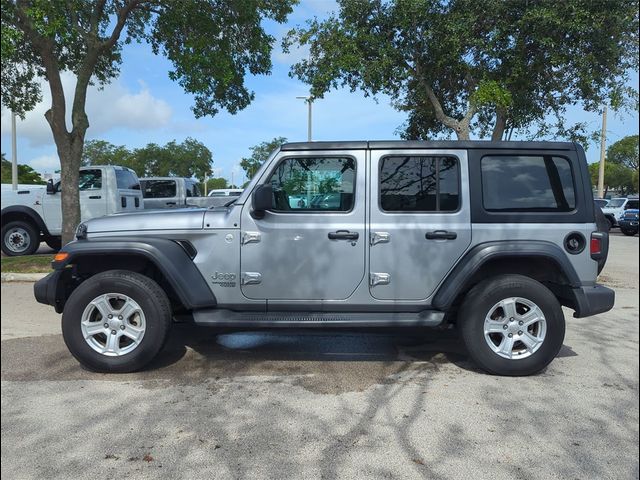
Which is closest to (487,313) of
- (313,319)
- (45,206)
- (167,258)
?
(313,319)

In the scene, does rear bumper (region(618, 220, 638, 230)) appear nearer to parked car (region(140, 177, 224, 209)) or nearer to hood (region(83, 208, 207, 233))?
parked car (region(140, 177, 224, 209))

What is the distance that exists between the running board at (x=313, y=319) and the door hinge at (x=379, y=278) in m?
0.27

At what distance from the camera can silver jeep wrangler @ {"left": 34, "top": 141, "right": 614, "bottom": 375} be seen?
417 centimetres

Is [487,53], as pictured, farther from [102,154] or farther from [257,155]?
[102,154]

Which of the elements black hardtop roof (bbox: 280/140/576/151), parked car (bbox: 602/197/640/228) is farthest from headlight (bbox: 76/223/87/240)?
parked car (bbox: 602/197/640/228)

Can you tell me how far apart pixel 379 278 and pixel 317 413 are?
129 centimetres

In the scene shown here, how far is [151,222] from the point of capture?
4320 millimetres

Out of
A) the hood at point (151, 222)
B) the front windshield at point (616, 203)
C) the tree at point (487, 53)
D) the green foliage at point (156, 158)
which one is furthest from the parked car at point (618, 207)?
the green foliage at point (156, 158)

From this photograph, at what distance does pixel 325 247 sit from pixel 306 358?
118 cm

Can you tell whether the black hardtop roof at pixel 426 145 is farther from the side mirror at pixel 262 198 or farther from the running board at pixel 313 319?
the running board at pixel 313 319

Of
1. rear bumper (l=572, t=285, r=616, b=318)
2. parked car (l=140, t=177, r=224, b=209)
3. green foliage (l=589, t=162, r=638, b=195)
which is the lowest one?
rear bumper (l=572, t=285, r=616, b=318)

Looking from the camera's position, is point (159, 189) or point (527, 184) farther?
point (159, 189)

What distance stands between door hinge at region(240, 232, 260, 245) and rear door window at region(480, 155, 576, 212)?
77.7 inches

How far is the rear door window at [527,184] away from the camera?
170 inches
